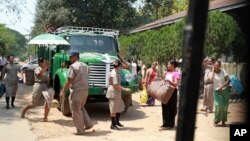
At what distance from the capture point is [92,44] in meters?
12.3

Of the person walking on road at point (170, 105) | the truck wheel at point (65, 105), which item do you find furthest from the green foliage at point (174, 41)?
the truck wheel at point (65, 105)

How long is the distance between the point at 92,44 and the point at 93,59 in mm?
1466

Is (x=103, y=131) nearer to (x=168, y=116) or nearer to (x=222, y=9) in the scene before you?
(x=168, y=116)

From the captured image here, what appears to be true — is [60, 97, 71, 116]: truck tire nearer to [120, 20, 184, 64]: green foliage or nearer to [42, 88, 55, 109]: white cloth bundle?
[42, 88, 55, 109]: white cloth bundle

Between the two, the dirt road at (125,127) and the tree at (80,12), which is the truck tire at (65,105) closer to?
the dirt road at (125,127)

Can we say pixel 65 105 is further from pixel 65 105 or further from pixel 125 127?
pixel 125 127

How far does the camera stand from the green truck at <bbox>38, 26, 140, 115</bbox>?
10.7m

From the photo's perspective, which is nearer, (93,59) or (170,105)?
(170,105)

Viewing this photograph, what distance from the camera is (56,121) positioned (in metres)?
10.1

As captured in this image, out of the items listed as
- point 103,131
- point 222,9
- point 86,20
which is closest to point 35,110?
point 103,131

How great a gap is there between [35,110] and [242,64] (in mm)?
11079

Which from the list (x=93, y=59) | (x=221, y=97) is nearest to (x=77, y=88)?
(x=93, y=59)

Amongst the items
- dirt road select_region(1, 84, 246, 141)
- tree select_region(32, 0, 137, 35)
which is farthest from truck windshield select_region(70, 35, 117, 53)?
tree select_region(32, 0, 137, 35)

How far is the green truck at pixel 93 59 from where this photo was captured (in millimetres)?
10719
